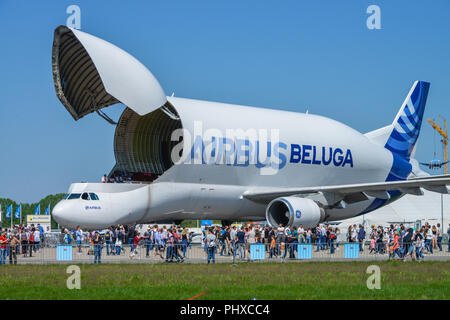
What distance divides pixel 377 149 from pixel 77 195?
743 inches

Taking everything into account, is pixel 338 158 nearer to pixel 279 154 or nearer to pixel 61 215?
pixel 279 154

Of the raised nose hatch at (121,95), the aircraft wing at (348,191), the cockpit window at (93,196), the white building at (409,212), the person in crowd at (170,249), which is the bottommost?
the person in crowd at (170,249)

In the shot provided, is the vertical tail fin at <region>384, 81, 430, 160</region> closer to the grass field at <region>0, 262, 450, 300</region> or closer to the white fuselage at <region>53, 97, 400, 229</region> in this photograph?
the white fuselage at <region>53, 97, 400, 229</region>

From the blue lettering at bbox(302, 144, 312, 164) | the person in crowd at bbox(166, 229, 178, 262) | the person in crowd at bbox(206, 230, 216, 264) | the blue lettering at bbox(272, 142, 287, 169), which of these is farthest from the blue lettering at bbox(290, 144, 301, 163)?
the person in crowd at bbox(206, 230, 216, 264)

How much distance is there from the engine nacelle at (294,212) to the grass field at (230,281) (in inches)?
341

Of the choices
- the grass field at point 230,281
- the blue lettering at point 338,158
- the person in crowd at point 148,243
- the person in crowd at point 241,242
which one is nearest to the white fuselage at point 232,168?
the blue lettering at point 338,158

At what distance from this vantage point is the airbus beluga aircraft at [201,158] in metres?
29.3

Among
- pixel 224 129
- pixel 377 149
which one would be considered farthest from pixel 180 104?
pixel 377 149

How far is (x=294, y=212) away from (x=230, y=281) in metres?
15.2

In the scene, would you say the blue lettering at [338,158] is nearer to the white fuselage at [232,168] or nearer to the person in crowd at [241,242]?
the white fuselage at [232,168]

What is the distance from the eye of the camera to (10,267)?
2252 centimetres

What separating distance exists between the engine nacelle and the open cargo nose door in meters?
7.87
